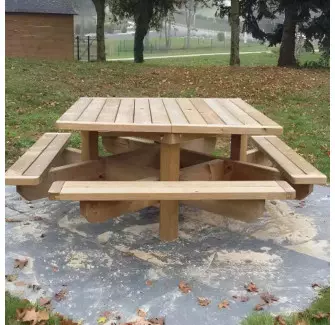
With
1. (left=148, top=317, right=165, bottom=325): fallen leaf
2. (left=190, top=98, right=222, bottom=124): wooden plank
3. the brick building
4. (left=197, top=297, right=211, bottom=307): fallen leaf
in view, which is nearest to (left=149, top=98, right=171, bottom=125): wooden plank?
(left=190, top=98, right=222, bottom=124): wooden plank

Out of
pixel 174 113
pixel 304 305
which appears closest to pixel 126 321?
pixel 304 305

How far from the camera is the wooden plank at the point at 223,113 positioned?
11.7ft

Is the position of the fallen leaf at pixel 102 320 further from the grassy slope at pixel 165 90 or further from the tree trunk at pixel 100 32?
the tree trunk at pixel 100 32

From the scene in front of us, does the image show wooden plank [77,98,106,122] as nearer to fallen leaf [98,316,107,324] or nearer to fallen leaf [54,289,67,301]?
fallen leaf [54,289,67,301]

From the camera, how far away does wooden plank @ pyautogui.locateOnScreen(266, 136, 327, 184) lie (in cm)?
366

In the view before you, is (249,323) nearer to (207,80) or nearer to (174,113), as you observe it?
(174,113)

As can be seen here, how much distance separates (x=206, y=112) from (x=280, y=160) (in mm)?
731

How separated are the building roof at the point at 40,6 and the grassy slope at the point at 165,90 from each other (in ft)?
27.7

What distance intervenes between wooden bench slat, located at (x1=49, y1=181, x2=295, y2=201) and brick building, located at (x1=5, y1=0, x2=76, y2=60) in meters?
19.4

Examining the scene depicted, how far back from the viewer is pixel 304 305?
2963mm

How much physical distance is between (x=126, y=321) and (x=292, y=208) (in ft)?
7.55

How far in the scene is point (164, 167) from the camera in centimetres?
370

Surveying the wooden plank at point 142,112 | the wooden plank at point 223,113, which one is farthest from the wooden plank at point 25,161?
the wooden plank at point 223,113

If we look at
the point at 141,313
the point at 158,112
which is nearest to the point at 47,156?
the point at 158,112
